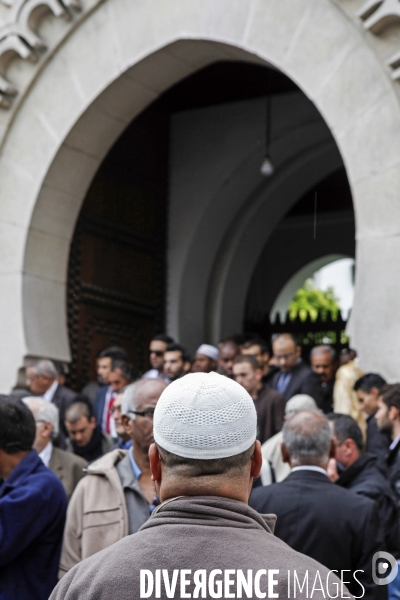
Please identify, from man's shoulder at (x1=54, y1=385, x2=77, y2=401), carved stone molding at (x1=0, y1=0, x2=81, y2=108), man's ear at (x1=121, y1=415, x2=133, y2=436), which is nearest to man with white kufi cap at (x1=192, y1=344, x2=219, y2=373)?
man's shoulder at (x1=54, y1=385, x2=77, y2=401)

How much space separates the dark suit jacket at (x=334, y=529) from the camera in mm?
4180

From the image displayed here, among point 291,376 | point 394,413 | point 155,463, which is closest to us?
point 155,463

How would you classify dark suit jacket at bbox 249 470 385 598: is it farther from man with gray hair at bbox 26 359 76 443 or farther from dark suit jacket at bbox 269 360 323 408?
man with gray hair at bbox 26 359 76 443

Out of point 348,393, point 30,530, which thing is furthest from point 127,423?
point 348,393

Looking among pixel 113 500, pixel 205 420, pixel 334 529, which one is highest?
pixel 205 420

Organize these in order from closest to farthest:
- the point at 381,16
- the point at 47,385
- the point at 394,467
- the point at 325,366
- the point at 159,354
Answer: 1. the point at 394,467
2. the point at 381,16
3. the point at 47,385
4. the point at 325,366
5. the point at 159,354

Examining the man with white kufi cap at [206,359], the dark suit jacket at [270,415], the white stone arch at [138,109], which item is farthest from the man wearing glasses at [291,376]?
the white stone arch at [138,109]

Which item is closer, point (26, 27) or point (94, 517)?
point (94, 517)

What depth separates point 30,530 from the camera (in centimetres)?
415

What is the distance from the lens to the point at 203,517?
2.05m

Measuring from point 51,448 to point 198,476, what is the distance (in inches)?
161

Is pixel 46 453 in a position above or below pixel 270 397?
below

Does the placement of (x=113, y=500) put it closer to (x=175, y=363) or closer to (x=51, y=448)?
(x=51, y=448)

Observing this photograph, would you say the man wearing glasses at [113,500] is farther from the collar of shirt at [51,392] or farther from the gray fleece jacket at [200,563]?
the collar of shirt at [51,392]
